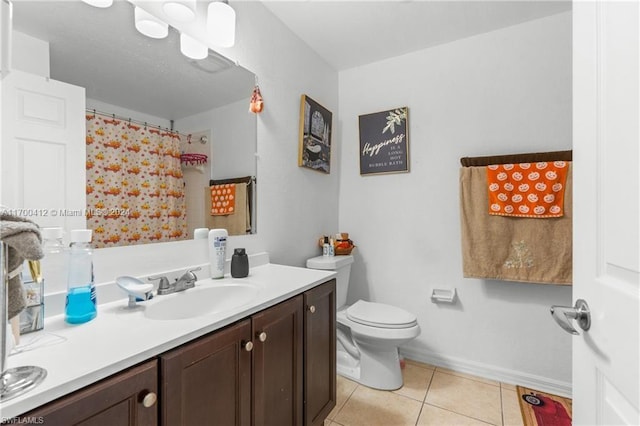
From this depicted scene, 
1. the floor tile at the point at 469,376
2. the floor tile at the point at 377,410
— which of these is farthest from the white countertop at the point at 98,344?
the floor tile at the point at 469,376

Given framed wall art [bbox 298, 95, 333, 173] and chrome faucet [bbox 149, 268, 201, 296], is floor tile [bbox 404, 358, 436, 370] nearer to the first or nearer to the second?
framed wall art [bbox 298, 95, 333, 173]

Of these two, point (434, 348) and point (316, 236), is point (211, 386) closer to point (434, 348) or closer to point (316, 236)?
point (316, 236)

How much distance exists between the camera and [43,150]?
910 millimetres

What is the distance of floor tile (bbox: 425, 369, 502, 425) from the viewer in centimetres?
168

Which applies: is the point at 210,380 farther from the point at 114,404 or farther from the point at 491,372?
the point at 491,372

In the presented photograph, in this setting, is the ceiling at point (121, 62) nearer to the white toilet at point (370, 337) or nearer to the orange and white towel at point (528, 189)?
the white toilet at point (370, 337)

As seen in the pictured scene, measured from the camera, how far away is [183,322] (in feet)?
2.77

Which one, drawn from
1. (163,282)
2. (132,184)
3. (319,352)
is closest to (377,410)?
(319,352)

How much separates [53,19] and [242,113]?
0.81 m

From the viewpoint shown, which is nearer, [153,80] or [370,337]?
[153,80]

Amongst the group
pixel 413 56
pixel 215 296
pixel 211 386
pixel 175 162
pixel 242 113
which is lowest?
pixel 211 386

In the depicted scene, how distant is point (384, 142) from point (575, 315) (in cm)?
189

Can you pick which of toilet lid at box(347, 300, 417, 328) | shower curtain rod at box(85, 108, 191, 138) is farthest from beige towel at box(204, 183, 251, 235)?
toilet lid at box(347, 300, 417, 328)

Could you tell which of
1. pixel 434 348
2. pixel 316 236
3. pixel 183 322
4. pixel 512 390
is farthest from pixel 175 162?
pixel 512 390
